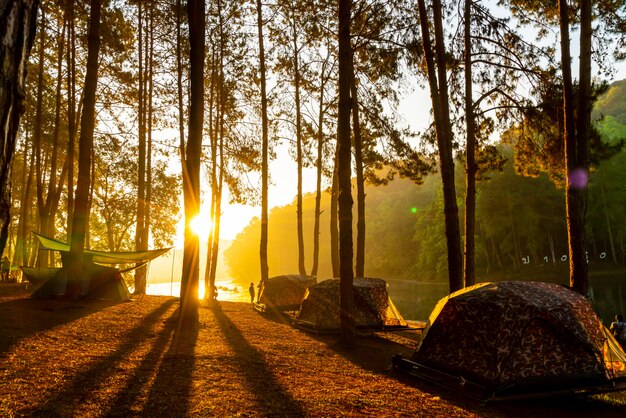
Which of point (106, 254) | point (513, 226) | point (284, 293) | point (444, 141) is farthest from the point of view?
point (513, 226)

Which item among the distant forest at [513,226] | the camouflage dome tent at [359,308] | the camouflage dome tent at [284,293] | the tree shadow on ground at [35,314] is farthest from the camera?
the distant forest at [513,226]

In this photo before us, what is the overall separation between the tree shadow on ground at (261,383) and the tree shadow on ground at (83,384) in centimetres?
190

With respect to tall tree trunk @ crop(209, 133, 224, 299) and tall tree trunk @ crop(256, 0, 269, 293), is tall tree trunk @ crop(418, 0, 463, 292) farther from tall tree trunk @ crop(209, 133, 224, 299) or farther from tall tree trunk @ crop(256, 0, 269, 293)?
tall tree trunk @ crop(209, 133, 224, 299)

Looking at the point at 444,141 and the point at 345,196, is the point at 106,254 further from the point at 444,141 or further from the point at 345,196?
the point at 444,141

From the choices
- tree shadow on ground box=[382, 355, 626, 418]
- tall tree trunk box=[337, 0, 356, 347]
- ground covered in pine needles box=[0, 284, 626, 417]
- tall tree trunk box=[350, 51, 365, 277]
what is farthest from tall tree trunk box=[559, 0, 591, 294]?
tall tree trunk box=[350, 51, 365, 277]

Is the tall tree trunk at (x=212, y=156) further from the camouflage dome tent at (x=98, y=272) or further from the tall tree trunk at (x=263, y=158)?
the camouflage dome tent at (x=98, y=272)

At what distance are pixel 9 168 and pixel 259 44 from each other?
21.0 m

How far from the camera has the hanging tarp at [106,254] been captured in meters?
14.2

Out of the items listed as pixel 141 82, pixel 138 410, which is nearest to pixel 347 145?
pixel 138 410

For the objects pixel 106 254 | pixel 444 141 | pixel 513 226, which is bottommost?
pixel 106 254

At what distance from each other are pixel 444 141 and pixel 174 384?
9.14m

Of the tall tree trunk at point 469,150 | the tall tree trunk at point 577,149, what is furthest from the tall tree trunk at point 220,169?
the tall tree trunk at point 577,149

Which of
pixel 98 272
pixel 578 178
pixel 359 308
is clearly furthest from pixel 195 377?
pixel 98 272

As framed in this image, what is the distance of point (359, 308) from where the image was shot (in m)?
12.4
